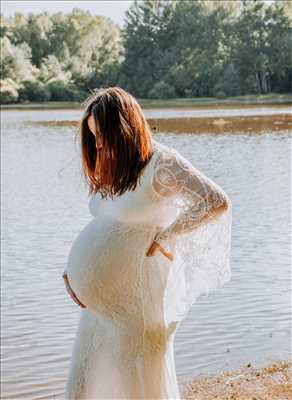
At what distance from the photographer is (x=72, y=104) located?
45.3 m

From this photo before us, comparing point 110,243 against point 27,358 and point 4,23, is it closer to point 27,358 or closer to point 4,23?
point 27,358

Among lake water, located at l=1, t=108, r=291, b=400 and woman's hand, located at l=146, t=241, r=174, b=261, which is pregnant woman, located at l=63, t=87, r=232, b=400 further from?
lake water, located at l=1, t=108, r=291, b=400

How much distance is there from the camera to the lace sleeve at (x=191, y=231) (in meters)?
2.13

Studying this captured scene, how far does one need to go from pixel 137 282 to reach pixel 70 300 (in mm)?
4708

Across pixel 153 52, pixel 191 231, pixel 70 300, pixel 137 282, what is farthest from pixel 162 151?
pixel 153 52

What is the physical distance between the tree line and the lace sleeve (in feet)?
106

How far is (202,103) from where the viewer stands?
1645 inches

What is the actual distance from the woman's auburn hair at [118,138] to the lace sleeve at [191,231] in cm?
6

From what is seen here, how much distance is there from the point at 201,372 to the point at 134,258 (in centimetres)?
293

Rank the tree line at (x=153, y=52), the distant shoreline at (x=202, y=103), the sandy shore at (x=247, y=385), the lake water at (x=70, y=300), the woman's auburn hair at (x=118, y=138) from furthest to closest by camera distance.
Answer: the tree line at (x=153, y=52)
the distant shoreline at (x=202, y=103)
the lake water at (x=70, y=300)
the sandy shore at (x=247, y=385)
the woman's auburn hair at (x=118, y=138)

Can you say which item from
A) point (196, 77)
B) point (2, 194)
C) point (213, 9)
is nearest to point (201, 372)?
point (2, 194)

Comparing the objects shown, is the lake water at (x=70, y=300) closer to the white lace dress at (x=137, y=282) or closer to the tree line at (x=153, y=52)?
the white lace dress at (x=137, y=282)

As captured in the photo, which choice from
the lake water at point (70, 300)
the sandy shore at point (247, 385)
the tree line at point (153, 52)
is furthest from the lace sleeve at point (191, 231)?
the tree line at point (153, 52)

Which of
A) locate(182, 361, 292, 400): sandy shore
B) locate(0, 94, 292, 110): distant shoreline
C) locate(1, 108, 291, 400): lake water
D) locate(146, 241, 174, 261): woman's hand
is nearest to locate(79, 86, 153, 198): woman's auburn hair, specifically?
locate(146, 241, 174, 261): woman's hand
